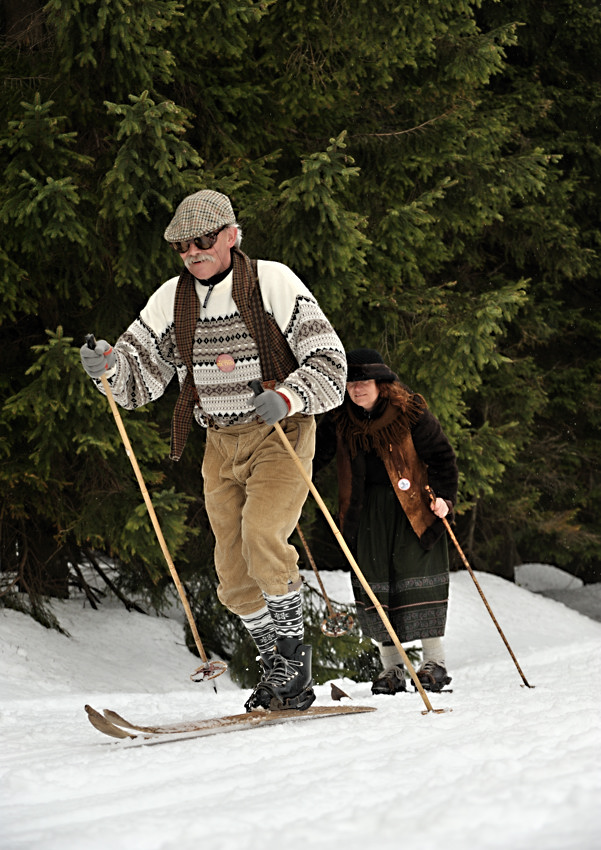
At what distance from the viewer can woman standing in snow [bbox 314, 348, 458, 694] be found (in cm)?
520

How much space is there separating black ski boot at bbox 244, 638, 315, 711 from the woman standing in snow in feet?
→ 4.45

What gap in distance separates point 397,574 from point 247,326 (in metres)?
2.08

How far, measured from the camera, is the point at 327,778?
2.67 meters

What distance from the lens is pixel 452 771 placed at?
265 centimetres

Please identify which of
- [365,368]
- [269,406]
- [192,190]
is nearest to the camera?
[269,406]

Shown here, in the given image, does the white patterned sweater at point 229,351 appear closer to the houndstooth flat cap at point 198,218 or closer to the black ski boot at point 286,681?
the houndstooth flat cap at point 198,218

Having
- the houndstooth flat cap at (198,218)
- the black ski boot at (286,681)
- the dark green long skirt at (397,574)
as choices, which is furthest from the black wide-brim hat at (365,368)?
the black ski boot at (286,681)

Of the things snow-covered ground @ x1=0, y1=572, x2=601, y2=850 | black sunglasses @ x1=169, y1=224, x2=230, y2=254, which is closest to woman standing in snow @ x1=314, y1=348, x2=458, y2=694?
snow-covered ground @ x1=0, y1=572, x2=601, y2=850

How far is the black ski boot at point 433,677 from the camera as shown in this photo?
5.11 meters

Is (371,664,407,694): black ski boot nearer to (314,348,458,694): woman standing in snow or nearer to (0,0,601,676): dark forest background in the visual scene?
(314,348,458,694): woman standing in snow

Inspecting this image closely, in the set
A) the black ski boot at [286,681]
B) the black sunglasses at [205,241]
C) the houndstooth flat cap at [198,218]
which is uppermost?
the houndstooth flat cap at [198,218]

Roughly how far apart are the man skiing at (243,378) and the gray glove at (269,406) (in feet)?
0.79

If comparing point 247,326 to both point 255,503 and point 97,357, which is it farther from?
point 255,503

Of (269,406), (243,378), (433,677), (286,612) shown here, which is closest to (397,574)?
(433,677)
